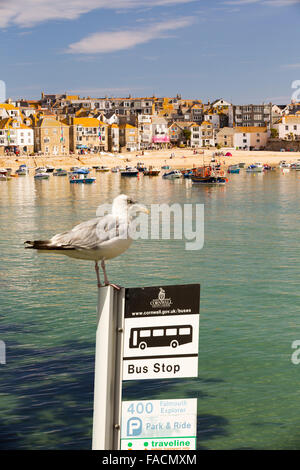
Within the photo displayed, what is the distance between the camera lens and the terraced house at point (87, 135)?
152000mm

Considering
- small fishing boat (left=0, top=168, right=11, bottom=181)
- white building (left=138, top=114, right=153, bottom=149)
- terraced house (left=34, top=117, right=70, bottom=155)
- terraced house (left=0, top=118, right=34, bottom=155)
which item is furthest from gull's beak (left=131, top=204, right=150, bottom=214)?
white building (left=138, top=114, right=153, bottom=149)

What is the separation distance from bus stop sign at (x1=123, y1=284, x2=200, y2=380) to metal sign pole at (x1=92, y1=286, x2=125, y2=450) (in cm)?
9

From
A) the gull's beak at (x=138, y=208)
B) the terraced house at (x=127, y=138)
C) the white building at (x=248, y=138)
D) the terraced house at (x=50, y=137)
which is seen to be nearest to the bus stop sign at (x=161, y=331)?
the gull's beak at (x=138, y=208)

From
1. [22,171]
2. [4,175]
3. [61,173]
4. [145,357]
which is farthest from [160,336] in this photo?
[22,171]

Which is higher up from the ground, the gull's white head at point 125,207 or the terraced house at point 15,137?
the terraced house at point 15,137

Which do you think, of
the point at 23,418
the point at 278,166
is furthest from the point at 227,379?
the point at 278,166

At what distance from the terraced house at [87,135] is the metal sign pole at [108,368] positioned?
147 meters

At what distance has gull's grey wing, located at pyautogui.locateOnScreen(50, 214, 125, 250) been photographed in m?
6.98

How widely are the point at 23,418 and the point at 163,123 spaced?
539 ft

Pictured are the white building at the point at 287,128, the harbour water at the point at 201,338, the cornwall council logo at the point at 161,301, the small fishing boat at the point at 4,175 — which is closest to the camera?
the cornwall council logo at the point at 161,301

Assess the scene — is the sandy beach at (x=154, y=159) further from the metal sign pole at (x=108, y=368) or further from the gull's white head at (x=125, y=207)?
the metal sign pole at (x=108, y=368)

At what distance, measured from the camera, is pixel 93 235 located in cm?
704

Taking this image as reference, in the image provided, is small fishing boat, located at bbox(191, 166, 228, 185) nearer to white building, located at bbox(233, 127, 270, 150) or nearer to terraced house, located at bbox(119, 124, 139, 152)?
terraced house, located at bbox(119, 124, 139, 152)

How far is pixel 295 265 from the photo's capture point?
29.3 metres
